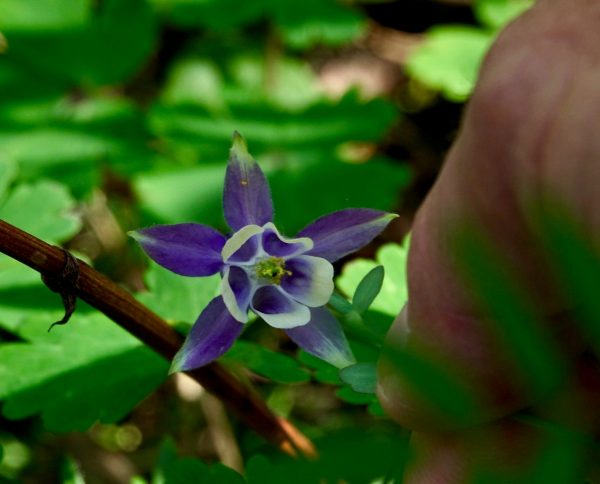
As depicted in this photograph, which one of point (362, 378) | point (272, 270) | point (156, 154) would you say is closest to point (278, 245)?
point (272, 270)

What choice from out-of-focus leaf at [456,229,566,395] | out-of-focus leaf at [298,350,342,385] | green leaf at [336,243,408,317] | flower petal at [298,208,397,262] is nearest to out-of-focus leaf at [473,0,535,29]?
green leaf at [336,243,408,317]

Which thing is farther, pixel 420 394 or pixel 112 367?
pixel 112 367

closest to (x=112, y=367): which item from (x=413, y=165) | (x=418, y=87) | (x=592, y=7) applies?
(x=592, y=7)

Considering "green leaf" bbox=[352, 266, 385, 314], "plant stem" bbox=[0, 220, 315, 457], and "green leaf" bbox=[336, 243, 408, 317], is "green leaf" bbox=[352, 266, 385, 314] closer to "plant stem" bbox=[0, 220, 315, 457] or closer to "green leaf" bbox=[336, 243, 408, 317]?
"plant stem" bbox=[0, 220, 315, 457]

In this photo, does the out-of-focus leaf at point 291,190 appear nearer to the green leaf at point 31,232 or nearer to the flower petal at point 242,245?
the green leaf at point 31,232

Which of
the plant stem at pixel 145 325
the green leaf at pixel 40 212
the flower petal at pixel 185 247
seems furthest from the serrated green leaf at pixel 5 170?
the flower petal at pixel 185 247

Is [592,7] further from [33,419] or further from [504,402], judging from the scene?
[33,419]

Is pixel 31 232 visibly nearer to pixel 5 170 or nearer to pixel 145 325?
pixel 5 170
